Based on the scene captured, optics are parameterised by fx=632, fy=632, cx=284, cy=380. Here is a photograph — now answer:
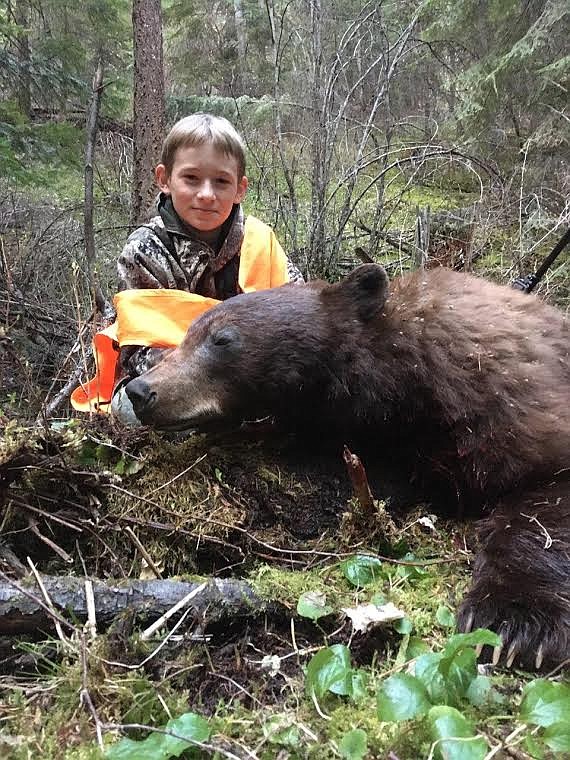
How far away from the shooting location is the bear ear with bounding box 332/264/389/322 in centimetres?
290

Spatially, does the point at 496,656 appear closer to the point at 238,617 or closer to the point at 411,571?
the point at 411,571

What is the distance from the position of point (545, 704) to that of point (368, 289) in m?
1.93

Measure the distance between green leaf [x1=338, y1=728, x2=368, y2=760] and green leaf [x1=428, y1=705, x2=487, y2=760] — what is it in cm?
15

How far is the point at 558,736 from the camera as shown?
1.26 metres

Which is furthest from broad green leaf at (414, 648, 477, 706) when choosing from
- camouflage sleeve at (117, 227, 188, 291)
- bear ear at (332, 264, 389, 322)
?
camouflage sleeve at (117, 227, 188, 291)

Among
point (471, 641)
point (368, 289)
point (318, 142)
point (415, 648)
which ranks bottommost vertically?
point (415, 648)

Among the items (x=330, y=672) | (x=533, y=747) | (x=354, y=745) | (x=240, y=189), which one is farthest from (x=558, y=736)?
(x=240, y=189)

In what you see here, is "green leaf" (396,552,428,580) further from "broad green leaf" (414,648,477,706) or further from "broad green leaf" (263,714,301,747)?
"broad green leaf" (263,714,301,747)

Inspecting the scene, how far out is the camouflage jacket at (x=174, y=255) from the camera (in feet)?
12.8

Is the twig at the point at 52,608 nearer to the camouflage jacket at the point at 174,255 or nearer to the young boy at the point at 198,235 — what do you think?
the young boy at the point at 198,235

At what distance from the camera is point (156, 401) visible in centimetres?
269

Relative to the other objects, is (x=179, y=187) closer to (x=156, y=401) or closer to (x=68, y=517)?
(x=156, y=401)

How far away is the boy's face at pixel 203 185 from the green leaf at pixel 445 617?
277 cm

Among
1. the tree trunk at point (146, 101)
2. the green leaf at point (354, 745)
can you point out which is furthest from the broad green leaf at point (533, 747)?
the tree trunk at point (146, 101)
